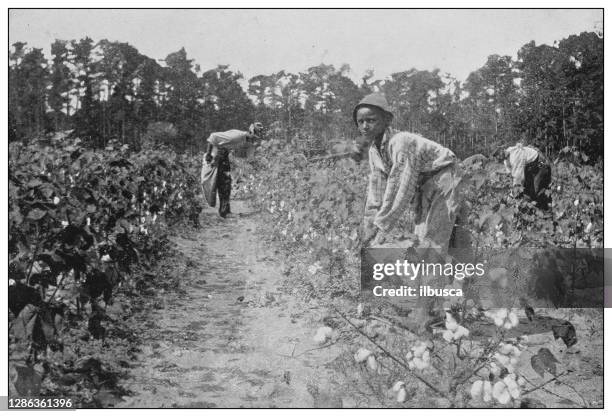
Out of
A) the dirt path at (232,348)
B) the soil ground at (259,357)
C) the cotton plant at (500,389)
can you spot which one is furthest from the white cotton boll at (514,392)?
the dirt path at (232,348)

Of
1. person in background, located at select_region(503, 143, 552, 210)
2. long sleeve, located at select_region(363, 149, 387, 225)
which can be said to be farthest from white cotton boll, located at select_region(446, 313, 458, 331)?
person in background, located at select_region(503, 143, 552, 210)

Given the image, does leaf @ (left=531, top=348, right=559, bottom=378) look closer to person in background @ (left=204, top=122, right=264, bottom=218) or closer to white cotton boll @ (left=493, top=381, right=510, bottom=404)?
white cotton boll @ (left=493, top=381, right=510, bottom=404)

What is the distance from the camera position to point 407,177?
2980 mm

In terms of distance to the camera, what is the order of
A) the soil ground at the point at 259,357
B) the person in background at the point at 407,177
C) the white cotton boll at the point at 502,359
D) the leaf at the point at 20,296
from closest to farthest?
the leaf at the point at 20,296, the white cotton boll at the point at 502,359, the soil ground at the point at 259,357, the person in background at the point at 407,177

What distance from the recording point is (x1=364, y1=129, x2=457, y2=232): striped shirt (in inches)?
117

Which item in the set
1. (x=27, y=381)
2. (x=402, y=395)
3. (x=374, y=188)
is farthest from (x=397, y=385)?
(x=27, y=381)

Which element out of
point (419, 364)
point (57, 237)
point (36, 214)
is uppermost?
point (36, 214)

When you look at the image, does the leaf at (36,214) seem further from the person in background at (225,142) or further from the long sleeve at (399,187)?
the long sleeve at (399,187)

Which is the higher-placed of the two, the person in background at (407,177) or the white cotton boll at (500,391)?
the person in background at (407,177)

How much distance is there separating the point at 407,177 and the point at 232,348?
4.02ft

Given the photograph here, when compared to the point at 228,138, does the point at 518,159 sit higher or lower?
lower

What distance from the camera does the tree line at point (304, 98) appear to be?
2.82 m

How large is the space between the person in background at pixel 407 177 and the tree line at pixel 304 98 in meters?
0.08

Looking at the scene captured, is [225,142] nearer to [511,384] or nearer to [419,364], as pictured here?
[419,364]
